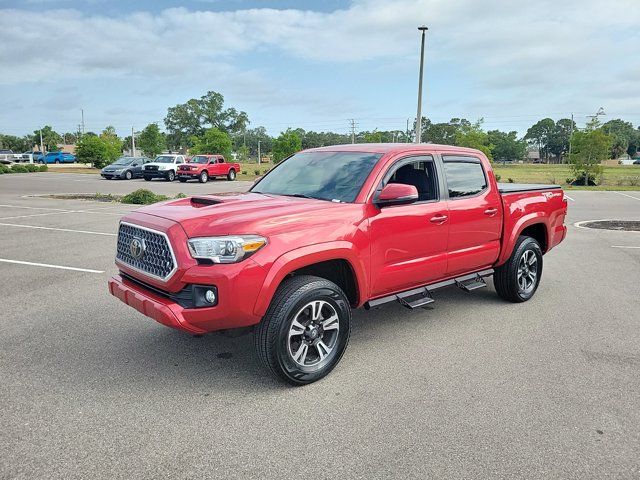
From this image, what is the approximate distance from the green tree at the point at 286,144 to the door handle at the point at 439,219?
127 ft

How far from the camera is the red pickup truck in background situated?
105 ft

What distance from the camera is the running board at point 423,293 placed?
439 cm

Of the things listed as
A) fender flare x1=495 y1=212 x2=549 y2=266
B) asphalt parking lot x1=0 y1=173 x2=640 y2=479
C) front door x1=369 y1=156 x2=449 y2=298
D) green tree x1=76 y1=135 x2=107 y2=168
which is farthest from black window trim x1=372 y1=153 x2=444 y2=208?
green tree x1=76 y1=135 x2=107 y2=168

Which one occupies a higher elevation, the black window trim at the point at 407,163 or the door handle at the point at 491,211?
the black window trim at the point at 407,163

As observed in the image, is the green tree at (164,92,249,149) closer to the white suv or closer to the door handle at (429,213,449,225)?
the white suv

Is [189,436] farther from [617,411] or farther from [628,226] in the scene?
[628,226]

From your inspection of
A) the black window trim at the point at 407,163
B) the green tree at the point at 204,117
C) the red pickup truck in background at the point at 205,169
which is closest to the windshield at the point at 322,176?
the black window trim at the point at 407,163

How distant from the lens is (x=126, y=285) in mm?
4000

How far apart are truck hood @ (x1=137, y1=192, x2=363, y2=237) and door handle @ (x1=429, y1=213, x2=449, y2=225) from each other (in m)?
0.93

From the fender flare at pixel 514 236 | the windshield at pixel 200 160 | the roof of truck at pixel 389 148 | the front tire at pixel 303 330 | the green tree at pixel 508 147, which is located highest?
the green tree at pixel 508 147

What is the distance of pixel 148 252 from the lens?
375cm

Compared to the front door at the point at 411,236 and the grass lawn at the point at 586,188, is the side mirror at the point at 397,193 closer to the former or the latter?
the front door at the point at 411,236

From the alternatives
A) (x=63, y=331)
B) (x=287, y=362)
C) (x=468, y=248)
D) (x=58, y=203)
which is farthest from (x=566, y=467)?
(x=58, y=203)

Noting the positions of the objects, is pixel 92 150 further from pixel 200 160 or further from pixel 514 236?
pixel 514 236
